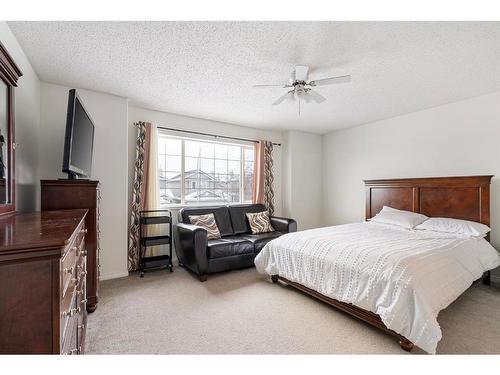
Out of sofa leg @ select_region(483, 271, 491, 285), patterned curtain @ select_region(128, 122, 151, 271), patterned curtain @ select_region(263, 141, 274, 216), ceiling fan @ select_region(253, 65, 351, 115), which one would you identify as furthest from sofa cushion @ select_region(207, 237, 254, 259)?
sofa leg @ select_region(483, 271, 491, 285)

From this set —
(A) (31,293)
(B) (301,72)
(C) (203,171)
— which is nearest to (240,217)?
(C) (203,171)

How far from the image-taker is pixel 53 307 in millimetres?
816

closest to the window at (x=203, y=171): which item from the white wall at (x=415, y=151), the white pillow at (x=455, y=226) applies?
the white wall at (x=415, y=151)

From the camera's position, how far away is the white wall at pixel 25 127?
6.66 feet

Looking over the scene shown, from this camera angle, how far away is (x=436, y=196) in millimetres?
3600

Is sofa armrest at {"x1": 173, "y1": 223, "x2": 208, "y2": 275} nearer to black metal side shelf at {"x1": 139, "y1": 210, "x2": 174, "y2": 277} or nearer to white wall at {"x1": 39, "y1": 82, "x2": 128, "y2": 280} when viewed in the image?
black metal side shelf at {"x1": 139, "y1": 210, "x2": 174, "y2": 277}

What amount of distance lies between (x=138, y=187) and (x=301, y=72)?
275 centimetres

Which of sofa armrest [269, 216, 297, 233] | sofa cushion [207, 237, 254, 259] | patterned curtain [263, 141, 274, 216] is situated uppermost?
patterned curtain [263, 141, 274, 216]

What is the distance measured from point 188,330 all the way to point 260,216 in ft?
8.40

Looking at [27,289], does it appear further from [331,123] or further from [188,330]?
[331,123]

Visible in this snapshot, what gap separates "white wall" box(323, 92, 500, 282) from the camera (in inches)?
128

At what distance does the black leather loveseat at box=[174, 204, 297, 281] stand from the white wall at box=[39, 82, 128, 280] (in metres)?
0.81
